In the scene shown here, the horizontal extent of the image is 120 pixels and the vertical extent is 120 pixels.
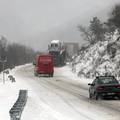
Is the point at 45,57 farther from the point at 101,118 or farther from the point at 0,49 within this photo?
the point at 0,49

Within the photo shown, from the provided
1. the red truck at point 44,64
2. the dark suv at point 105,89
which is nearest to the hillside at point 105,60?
the red truck at point 44,64

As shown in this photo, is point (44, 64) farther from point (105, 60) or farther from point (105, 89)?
point (105, 89)

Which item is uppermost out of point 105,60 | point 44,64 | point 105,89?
point 105,60

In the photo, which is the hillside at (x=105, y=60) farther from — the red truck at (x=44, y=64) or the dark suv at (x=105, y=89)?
the dark suv at (x=105, y=89)

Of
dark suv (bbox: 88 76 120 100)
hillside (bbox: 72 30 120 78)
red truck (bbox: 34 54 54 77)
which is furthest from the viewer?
red truck (bbox: 34 54 54 77)

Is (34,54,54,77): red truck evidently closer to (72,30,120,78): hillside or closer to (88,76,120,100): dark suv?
(72,30,120,78): hillside

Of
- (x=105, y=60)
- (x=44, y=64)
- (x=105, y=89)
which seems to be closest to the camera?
(x=105, y=89)

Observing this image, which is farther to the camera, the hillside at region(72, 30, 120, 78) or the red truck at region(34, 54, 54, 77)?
the red truck at region(34, 54, 54, 77)

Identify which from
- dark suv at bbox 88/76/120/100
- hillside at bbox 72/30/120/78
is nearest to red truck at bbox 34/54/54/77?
hillside at bbox 72/30/120/78

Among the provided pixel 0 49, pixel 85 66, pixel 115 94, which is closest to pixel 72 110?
pixel 115 94

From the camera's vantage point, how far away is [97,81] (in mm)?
31312

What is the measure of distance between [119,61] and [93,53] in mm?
13044

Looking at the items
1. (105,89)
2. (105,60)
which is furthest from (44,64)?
(105,89)

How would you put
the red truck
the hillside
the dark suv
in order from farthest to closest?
the red truck
the hillside
the dark suv
